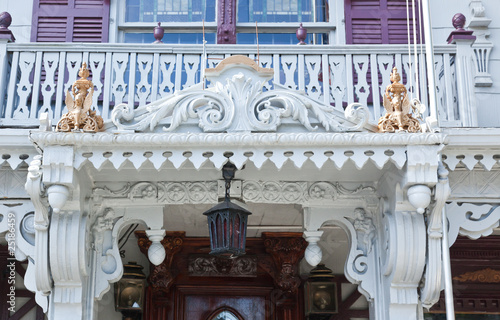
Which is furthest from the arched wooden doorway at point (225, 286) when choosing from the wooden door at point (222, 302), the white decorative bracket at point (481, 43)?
the white decorative bracket at point (481, 43)

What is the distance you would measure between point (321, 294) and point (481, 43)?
3.00 metres

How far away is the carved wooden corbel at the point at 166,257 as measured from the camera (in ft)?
24.6

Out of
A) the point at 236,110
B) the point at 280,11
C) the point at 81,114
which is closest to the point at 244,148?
the point at 236,110

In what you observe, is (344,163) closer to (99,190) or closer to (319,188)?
(319,188)

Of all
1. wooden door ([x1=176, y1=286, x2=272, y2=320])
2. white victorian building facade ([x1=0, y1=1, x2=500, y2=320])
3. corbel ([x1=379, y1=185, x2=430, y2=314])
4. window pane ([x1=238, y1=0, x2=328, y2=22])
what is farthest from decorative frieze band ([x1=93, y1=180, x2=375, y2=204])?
window pane ([x1=238, y1=0, x2=328, y2=22])

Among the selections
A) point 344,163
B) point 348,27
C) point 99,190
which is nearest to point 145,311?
point 99,190

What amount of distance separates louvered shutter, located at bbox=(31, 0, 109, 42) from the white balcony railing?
1299 millimetres

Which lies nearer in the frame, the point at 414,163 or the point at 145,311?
the point at 414,163

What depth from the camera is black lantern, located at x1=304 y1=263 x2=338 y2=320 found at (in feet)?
24.6

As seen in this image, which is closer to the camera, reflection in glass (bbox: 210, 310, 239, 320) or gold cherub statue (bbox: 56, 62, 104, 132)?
gold cherub statue (bbox: 56, 62, 104, 132)

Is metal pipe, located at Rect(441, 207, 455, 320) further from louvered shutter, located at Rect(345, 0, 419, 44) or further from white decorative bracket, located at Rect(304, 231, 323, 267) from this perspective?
louvered shutter, located at Rect(345, 0, 419, 44)

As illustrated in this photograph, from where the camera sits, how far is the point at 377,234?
6273mm

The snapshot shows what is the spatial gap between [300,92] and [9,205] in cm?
249

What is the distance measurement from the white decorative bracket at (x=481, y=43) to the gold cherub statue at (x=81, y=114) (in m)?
3.87
